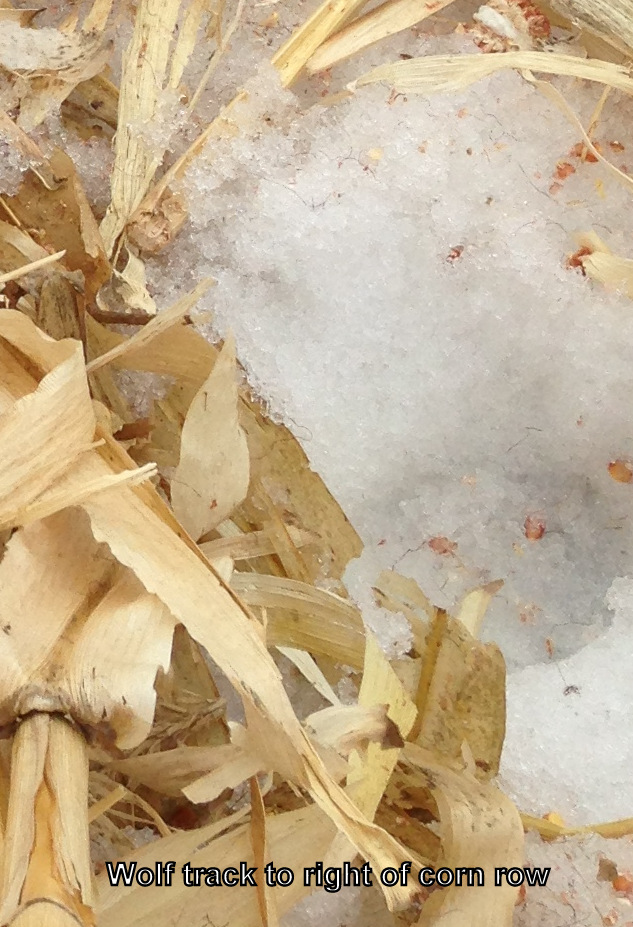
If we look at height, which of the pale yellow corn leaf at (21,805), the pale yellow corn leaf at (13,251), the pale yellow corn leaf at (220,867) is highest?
the pale yellow corn leaf at (13,251)

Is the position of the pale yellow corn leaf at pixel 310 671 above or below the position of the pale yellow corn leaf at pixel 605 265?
below

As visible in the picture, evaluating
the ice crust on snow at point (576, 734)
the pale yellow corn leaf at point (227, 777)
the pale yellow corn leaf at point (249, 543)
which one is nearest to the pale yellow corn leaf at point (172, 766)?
the pale yellow corn leaf at point (227, 777)

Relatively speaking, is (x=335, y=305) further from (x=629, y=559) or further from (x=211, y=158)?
(x=629, y=559)

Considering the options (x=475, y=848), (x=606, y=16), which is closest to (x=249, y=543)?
(x=475, y=848)

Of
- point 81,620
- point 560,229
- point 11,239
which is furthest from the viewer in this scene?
point 560,229

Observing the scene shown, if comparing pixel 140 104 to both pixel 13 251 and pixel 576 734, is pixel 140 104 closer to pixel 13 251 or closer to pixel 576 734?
pixel 13 251

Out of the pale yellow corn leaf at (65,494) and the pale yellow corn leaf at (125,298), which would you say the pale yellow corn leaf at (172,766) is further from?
the pale yellow corn leaf at (125,298)

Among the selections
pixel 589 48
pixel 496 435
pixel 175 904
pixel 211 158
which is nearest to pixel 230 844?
pixel 175 904

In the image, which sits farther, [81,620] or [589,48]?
[589,48]
